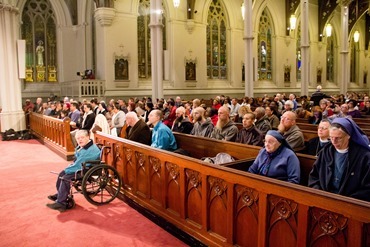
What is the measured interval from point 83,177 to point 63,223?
676 mm

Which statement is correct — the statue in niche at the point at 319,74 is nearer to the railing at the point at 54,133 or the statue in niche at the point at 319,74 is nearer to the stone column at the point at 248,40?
A: the stone column at the point at 248,40

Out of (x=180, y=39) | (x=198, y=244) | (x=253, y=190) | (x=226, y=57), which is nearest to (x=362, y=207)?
(x=253, y=190)

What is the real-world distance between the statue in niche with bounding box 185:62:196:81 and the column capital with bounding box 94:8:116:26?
4834 millimetres

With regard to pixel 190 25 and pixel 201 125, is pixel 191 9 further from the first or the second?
pixel 201 125

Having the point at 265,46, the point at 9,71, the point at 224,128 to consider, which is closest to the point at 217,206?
the point at 224,128

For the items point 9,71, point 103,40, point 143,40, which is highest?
point 143,40

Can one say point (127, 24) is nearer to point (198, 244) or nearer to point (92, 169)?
point (92, 169)

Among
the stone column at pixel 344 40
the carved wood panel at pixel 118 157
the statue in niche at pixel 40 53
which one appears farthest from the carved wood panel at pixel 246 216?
the stone column at pixel 344 40

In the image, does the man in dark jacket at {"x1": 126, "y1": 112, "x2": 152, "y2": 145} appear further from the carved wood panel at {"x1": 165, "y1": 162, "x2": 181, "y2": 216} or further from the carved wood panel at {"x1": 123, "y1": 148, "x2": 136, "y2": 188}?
the carved wood panel at {"x1": 165, "y1": 162, "x2": 181, "y2": 216}

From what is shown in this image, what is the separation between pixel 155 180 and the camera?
181 inches

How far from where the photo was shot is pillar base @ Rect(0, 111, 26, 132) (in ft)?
39.7

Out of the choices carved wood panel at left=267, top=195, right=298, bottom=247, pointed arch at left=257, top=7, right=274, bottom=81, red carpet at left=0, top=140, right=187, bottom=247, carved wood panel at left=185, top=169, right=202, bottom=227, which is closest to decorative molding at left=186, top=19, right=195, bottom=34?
pointed arch at left=257, top=7, right=274, bottom=81

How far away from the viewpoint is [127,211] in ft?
16.3

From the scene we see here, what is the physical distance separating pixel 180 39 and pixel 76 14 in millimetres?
5440
